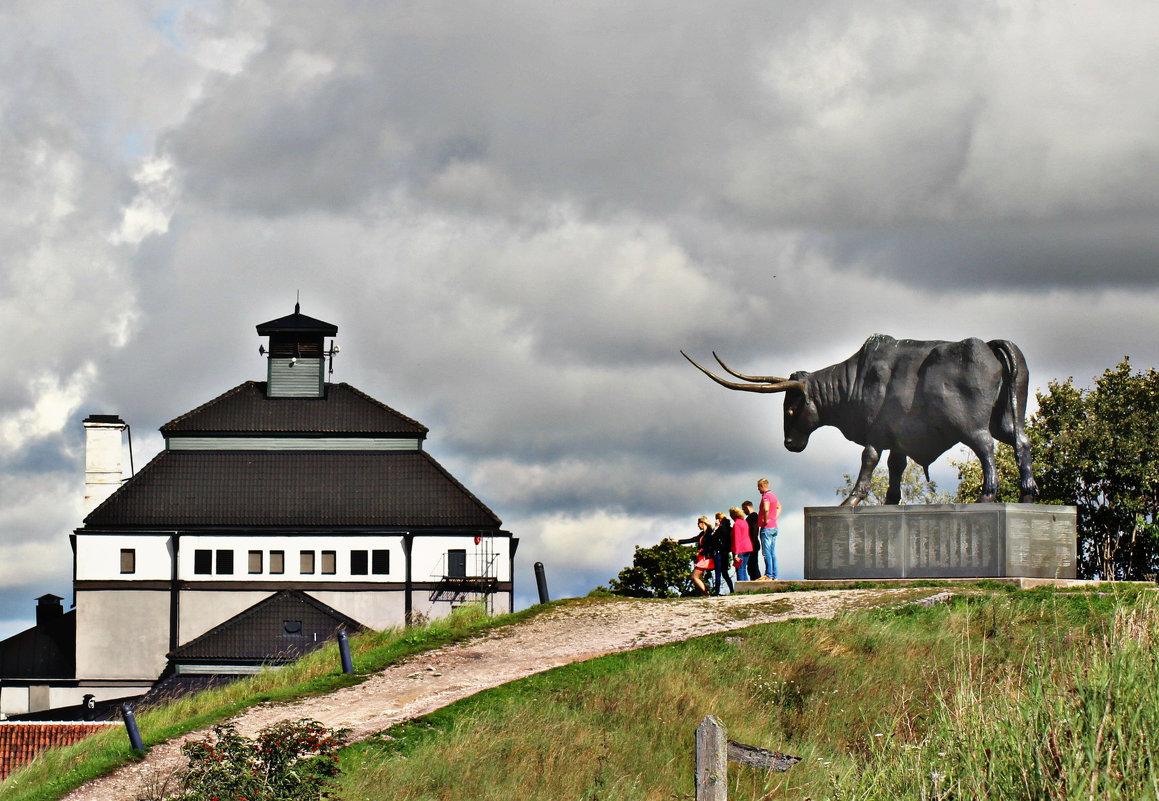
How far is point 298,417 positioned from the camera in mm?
61062

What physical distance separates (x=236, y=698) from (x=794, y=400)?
1233 cm

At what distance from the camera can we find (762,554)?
29.1m

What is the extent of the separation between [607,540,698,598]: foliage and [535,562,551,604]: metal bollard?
74.6 feet

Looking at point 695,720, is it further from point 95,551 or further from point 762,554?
point 95,551

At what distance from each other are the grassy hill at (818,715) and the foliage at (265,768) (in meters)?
0.48

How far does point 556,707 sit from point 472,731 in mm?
1372

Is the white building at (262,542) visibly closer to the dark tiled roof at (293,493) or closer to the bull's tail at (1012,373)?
the dark tiled roof at (293,493)

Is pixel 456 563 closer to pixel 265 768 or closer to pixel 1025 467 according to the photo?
pixel 1025 467

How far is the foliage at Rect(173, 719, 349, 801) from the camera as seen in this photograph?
51.2 feet

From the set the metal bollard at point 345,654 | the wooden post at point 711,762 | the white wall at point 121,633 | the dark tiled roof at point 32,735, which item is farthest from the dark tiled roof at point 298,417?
the wooden post at point 711,762

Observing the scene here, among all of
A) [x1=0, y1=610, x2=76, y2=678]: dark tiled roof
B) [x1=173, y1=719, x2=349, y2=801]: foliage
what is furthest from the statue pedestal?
[x1=0, y1=610, x2=76, y2=678]: dark tiled roof

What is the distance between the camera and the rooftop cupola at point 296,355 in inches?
2468

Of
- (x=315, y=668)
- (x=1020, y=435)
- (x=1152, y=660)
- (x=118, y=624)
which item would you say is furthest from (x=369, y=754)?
(x=118, y=624)

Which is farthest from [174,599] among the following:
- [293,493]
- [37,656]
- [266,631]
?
[37,656]
